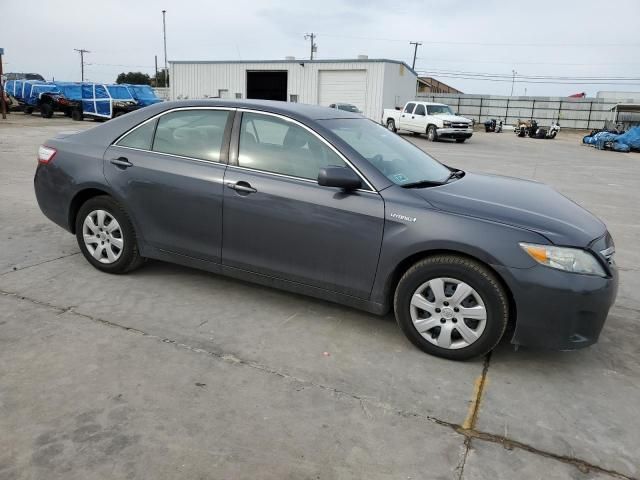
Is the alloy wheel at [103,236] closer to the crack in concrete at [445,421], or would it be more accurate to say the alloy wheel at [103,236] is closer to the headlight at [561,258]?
the crack in concrete at [445,421]

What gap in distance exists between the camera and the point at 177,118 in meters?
4.38

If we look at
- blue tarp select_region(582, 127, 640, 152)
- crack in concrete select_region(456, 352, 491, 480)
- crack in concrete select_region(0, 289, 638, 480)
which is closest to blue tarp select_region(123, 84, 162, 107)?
blue tarp select_region(582, 127, 640, 152)

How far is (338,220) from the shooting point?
3615mm

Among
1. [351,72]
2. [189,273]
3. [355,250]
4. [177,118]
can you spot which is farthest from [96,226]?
[351,72]

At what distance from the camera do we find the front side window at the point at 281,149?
3807 mm

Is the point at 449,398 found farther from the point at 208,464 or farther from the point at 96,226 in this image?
the point at 96,226

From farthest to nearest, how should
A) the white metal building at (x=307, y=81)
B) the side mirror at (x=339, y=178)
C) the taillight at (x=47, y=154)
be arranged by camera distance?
1. the white metal building at (x=307, y=81)
2. the taillight at (x=47, y=154)
3. the side mirror at (x=339, y=178)

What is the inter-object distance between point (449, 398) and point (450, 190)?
1448mm

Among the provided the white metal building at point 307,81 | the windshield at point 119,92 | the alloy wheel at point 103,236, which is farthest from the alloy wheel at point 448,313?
the white metal building at point 307,81

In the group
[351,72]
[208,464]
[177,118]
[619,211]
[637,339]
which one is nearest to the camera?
[208,464]

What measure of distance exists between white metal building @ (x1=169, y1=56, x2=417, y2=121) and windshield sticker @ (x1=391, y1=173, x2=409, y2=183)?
3120 centimetres

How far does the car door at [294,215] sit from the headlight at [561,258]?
0.94 m

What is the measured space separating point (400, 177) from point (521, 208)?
2.74 feet

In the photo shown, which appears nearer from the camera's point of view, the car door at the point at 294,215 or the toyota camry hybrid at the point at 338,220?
the toyota camry hybrid at the point at 338,220
